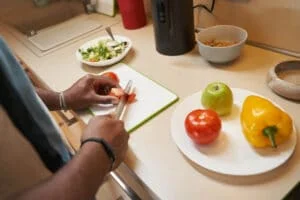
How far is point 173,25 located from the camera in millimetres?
851

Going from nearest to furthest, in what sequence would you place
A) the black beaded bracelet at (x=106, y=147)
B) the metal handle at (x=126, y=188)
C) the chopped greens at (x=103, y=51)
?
the black beaded bracelet at (x=106, y=147) → the metal handle at (x=126, y=188) → the chopped greens at (x=103, y=51)

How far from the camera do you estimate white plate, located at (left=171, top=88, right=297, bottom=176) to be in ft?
1.68

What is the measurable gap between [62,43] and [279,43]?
80 cm

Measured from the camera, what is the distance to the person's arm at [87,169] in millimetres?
460

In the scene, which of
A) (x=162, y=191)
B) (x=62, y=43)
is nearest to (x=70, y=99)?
(x=162, y=191)

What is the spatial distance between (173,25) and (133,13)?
33 cm

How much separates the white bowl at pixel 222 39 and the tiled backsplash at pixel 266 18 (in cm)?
6

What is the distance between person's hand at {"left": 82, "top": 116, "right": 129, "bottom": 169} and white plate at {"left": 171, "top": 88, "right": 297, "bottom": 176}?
0.35ft

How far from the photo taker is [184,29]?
34.0 inches

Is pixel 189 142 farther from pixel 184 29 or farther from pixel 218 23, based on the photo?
pixel 218 23

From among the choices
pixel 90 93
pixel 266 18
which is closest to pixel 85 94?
pixel 90 93

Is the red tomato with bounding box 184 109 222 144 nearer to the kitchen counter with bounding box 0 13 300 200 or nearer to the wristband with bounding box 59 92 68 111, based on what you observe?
the kitchen counter with bounding box 0 13 300 200

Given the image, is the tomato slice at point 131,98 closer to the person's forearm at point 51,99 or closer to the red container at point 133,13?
the person's forearm at point 51,99

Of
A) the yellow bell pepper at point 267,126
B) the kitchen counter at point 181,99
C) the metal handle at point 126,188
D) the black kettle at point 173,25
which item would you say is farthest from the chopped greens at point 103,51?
the yellow bell pepper at point 267,126
